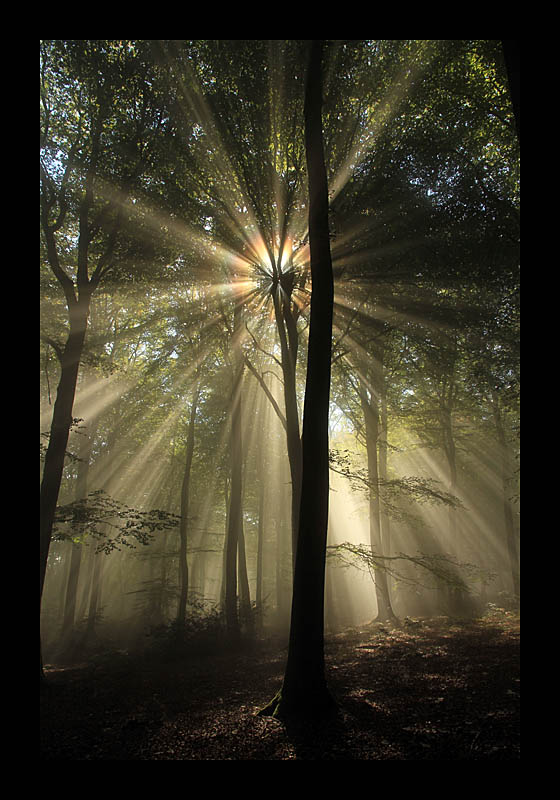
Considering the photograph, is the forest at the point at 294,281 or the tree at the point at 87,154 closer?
the forest at the point at 294,281

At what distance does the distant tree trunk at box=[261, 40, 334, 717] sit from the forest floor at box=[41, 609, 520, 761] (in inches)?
18.2

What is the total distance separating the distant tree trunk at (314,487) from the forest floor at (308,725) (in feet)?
1.52

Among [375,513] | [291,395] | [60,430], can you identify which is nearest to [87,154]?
[60,430]

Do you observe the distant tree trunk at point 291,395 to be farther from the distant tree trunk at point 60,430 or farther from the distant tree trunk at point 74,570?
the distant tree trunk at point 74,570

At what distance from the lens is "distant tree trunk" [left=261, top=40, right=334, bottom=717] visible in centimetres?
598

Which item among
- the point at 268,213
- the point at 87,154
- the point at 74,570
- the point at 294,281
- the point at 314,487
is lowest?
the point at 74,570

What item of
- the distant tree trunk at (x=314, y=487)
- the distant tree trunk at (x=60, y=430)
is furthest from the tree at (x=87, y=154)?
the distant tree trunk at (x=314, y=487)

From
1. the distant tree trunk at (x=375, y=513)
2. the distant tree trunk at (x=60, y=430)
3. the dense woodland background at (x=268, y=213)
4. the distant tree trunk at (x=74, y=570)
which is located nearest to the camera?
the dense woodland background at (x=268, y=213)

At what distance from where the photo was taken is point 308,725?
214 inches

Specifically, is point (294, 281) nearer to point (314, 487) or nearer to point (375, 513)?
point (314, 487)

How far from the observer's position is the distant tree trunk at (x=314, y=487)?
5977 mm

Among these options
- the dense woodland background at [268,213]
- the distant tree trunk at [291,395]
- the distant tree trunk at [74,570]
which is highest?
the dense woodland background at [268,213]

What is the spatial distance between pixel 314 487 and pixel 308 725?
325cm

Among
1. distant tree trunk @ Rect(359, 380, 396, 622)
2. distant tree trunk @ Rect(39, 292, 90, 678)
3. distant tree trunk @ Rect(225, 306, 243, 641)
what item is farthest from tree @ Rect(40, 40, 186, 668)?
distant tree trunk @ Rect(359, 380, 396, 622)
